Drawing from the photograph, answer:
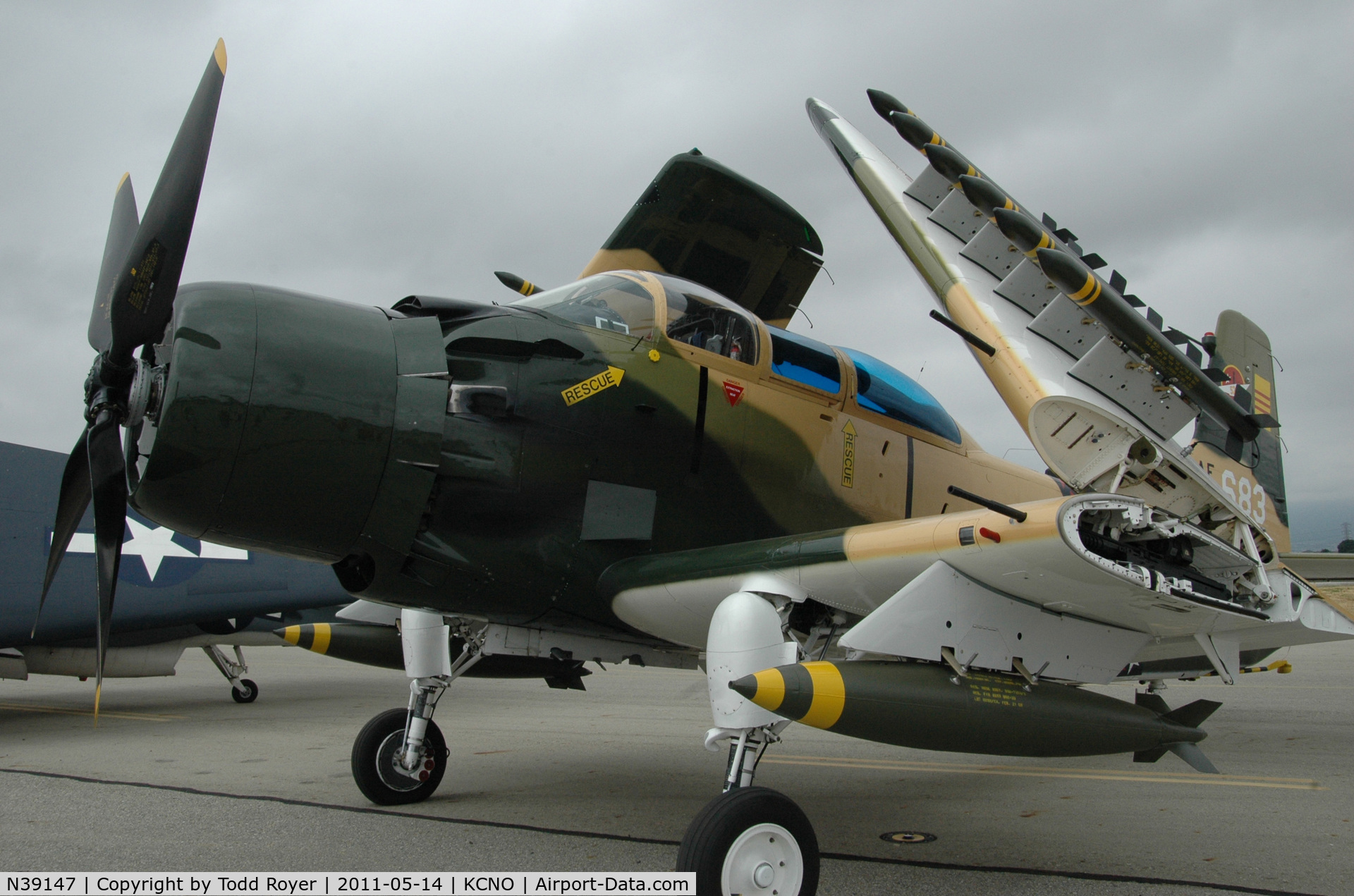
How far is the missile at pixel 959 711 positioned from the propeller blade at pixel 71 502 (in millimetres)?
3208

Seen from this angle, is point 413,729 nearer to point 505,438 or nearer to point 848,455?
point 505,438

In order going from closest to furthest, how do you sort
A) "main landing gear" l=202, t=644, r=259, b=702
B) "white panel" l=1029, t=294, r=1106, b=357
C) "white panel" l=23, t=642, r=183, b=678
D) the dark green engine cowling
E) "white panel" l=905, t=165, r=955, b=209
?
the dark green engine cowling → "white panel" l=1029, t=294, r=1106, b=357 → "white panel" l=905, t=165, r=955, b=209 → "white panel" l=23, t=642, r=183, b=678 → "main landing gear" l=202, t=644, r=259, b=702

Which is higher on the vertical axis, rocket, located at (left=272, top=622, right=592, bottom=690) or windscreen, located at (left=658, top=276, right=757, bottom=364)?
windscreen, located at (left=658, top=276, right=757, bottom=364)

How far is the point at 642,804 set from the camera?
18.4 ft

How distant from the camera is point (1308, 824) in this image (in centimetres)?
505

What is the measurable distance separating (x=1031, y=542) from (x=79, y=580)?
32.6 ft

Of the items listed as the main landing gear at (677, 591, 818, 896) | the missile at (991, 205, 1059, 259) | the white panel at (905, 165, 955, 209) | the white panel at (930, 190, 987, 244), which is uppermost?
the white panel at (905, 165, 955, 209)

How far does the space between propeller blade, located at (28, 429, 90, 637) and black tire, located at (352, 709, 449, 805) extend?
2.06 metres

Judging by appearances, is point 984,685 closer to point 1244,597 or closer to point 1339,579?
point 1244,597

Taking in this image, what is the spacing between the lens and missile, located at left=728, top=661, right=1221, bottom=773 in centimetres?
343

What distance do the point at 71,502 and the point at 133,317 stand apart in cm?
132

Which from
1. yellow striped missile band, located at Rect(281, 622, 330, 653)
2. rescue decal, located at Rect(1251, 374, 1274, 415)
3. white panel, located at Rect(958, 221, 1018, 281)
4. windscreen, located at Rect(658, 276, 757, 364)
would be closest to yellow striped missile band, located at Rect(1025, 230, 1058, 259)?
white panel, located at Rect(958, 221, 1018, 281)

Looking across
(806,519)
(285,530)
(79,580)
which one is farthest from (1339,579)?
(79,580)

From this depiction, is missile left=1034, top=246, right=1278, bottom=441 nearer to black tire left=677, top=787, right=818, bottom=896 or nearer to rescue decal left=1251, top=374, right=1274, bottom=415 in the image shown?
rescue decal left=1251, top=374, right=1274, bottom=415
